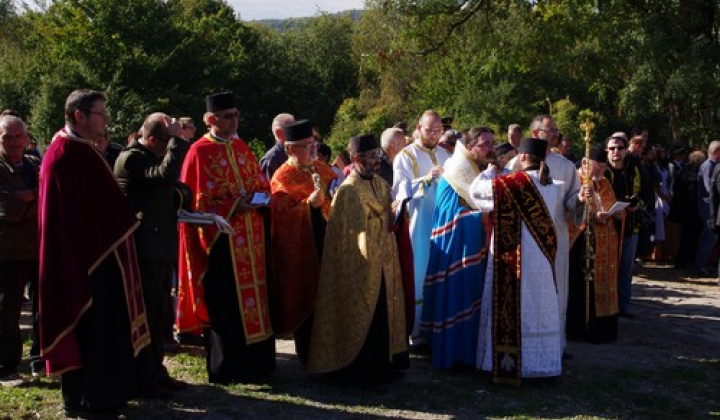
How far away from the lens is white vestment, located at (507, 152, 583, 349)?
772 cm

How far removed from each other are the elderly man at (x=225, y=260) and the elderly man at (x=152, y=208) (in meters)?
0.39

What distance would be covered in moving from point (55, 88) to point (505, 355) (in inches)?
1090

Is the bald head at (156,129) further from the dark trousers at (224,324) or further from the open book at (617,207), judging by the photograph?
the open book at (617,207)

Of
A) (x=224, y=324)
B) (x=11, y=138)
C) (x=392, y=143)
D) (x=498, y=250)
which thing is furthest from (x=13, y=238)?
(x=392, y=143)

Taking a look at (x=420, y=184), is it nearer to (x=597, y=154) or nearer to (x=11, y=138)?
(x=597, y=154)

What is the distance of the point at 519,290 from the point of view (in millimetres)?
7047

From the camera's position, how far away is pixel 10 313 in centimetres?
671

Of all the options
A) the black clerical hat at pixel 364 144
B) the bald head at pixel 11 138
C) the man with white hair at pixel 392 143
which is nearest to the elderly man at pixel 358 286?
the black clerical hat at pixel 364 144

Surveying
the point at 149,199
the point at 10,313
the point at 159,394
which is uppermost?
the point at 149,199

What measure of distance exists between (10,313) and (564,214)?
472cm

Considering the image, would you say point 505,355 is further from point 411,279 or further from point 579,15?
point 579,15

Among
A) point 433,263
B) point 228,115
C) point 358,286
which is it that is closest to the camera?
point 358,286

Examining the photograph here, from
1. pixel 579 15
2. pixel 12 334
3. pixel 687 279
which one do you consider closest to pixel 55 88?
pixel 579 15

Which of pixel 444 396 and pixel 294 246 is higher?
pixel 294 246
